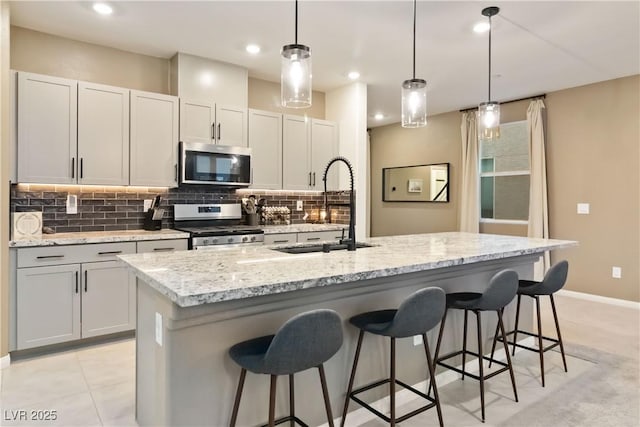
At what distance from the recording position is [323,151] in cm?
512

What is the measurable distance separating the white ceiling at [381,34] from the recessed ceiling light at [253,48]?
67 millimetres

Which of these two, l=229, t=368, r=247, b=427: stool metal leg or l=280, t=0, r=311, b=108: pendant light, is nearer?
l=229, t=368, r=247, b=427: stool metal leg

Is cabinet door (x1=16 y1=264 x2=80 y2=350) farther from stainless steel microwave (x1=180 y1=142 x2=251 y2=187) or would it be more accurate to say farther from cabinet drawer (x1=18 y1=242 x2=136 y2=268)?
stainless steel microwave (x1=180 y1=142 x2=251 y2=187)

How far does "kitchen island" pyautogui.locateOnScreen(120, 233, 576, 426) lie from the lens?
1.64 meters

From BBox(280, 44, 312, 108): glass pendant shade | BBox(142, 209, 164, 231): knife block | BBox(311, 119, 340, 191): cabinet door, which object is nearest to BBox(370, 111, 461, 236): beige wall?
BBox(311, 119, 340, 191): cabinet door

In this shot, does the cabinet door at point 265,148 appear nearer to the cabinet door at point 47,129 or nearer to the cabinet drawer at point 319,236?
the cabinet drawer at point 319,236

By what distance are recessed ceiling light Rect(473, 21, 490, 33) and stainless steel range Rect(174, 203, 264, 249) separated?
2.76 metres

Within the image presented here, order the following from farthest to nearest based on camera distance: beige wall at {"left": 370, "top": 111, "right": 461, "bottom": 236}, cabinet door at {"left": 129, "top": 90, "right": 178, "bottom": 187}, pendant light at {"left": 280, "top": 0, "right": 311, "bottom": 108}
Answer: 1. beige wall at {"left": 370, "top": 111, "right": 461, "bottom": 236}
2. cabinet door at {"left": 129, "top": 90, "right": 178, "bottom": 187}
3. pendant light at {"left": 280, "top": 0, "right": 311, "bottom": 108}

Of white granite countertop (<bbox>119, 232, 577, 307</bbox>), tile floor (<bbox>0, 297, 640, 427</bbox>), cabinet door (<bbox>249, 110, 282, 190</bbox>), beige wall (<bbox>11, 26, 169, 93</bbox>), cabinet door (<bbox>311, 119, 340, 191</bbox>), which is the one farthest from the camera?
cabinet door (<bbox>311, 119, 340, 191</bbox>)

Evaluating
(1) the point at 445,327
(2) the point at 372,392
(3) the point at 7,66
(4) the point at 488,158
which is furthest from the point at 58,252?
(4) the point at 488,158

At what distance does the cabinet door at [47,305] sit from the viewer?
10.0 feet

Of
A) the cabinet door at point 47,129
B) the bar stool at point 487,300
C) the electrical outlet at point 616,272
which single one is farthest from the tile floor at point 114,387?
the cabinet door at point 47,129

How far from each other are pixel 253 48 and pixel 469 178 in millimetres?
3961

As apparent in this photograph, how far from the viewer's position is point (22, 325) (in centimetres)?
306
